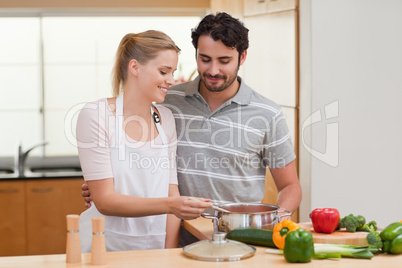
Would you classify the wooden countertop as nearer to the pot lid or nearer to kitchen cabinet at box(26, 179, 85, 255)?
the pot lid

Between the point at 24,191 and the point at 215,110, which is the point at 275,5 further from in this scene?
the point at 24,191

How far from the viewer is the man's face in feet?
8.15

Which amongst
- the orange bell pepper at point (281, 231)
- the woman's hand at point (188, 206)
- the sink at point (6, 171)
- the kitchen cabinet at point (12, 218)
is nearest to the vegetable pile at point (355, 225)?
the orange bell pepper at point (281, 231)

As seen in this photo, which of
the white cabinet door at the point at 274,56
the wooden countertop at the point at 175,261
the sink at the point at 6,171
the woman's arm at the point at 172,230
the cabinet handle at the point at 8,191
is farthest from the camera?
the sink at the point at 6,171

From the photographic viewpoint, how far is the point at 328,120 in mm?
3121

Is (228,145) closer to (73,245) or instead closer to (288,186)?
(288,186)

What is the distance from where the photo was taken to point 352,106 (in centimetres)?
319

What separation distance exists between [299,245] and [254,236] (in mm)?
216

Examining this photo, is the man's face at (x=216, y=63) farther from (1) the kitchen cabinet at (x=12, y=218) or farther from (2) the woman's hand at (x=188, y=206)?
(1) the kitchen cabinet at (x=12, y=218)

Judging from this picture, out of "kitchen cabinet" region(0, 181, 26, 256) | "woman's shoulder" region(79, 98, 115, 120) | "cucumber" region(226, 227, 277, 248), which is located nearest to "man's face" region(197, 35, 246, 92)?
"woman's shoulder" region(79, 98, 115, 120)

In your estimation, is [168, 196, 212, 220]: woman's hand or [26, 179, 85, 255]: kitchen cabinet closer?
[168, 196, 212, 220]: woman's hand

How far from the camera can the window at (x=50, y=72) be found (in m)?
5.07

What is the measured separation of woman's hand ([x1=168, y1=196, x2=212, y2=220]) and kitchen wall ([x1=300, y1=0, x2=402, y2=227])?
1257 millimetres

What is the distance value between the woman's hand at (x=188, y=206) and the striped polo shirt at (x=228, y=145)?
1.58 feet
